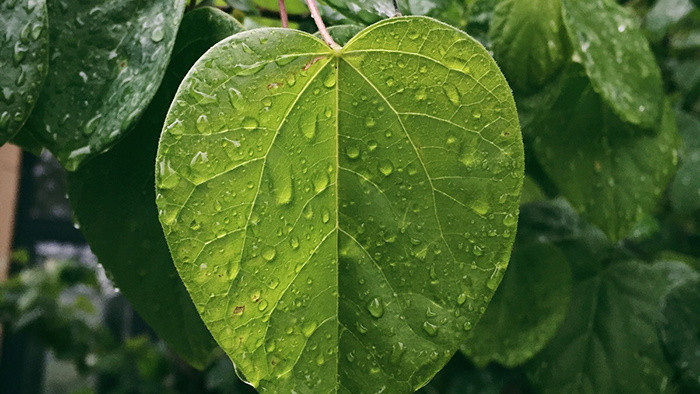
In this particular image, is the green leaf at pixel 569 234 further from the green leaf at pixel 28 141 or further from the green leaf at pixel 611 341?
the green leaf at pixel 28 141

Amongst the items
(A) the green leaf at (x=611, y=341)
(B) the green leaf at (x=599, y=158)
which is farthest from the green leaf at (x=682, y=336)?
(B) the green leaf at (x=599, y=158)

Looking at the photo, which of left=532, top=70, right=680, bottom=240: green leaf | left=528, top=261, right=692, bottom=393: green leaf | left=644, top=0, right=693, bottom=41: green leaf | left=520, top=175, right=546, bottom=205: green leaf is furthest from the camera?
left=644, top=0, right=693, bottom=41: green leaf

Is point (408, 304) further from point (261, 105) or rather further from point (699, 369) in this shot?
point (699, 369)

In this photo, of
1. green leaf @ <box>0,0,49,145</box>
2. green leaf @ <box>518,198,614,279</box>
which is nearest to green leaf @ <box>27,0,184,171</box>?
green leaf @ <box>0,0,49,145</box>

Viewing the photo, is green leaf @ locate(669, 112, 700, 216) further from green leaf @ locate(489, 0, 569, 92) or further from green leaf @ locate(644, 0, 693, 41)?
green leaf @ locate(489, 0, 569, 92)

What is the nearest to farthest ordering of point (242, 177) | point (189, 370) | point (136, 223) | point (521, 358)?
point (242, 177)
point (136, 223)
point (521, 358)
point (189, 370)

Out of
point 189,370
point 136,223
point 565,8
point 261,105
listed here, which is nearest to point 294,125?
point 261,105

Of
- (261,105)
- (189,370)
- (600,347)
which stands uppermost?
(261,105)
